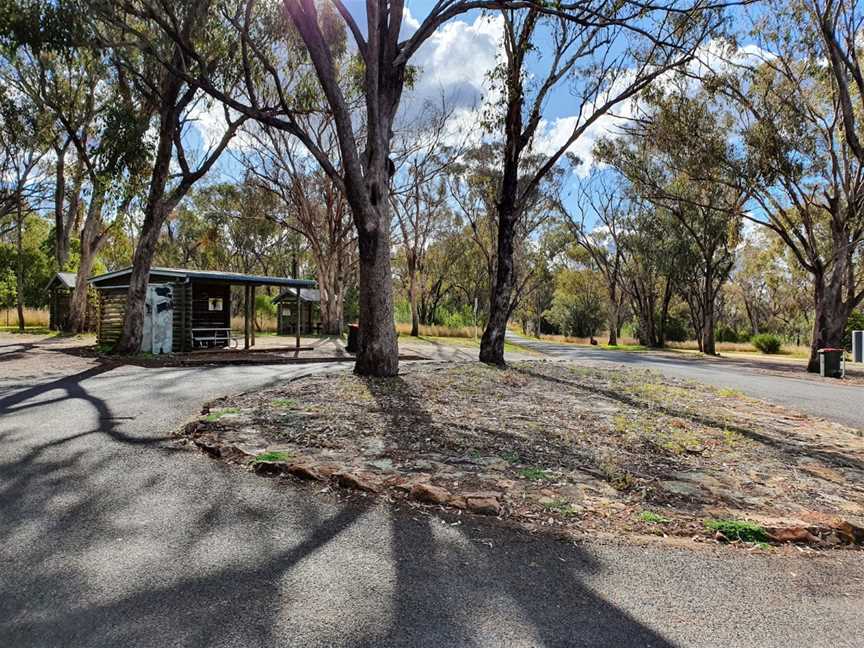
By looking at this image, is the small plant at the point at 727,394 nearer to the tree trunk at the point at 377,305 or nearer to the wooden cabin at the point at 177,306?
the tree trunk at the point at 377,305

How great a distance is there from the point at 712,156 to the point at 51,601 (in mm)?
19184

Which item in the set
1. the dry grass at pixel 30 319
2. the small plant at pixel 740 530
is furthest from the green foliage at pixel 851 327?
the dry grass at pixel 30 319

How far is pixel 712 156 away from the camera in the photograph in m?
17.1

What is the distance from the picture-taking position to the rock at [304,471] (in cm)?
399

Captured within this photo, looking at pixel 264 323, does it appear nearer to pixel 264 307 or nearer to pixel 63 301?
pixel 264 307

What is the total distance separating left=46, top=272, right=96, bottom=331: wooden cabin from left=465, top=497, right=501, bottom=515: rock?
27.5m

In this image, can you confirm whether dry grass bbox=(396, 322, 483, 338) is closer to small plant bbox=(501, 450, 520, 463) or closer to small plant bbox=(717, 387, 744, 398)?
small plant bbox=(717, 387, 744, 398)

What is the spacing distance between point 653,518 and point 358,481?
1.95 m

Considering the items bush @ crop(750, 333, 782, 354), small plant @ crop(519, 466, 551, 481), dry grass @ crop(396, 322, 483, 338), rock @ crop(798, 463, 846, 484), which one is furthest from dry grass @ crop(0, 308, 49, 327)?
bush @ crop(750, 333, 782, 354)

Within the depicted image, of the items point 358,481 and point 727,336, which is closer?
point 358,481

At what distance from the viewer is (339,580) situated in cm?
256

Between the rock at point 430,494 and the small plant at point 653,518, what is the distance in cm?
123

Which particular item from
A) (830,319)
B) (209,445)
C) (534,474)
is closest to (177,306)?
(209,445)

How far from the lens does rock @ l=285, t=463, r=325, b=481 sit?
399 centimetres
